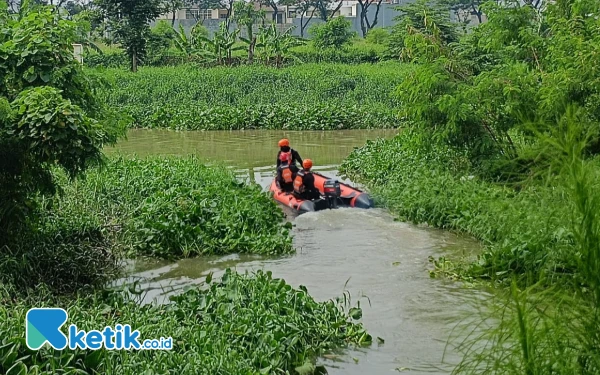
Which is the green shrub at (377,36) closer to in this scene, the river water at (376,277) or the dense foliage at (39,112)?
the river water at (376,277)

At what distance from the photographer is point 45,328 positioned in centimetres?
548

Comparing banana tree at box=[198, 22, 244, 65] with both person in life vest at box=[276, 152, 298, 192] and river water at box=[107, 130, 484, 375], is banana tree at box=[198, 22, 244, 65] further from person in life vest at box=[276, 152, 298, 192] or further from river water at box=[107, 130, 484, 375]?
river water at box=[107, 130, 484, 375]

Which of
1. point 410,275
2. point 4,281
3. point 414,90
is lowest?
point 410,275

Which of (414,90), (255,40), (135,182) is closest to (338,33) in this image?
(255,40)

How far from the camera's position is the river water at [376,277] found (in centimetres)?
670

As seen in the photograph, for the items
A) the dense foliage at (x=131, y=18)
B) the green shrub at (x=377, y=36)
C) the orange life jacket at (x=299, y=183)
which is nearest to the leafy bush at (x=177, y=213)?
the orange life jacket at (x=299, y=183)

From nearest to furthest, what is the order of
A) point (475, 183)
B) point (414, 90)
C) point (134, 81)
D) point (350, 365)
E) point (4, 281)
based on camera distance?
point (350, 365), point (4, 281), point (475, 183), point (414, 90), point (134, 81)

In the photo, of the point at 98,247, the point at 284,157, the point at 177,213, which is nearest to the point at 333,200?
the point at 284,157

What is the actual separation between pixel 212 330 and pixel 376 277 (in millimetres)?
3404

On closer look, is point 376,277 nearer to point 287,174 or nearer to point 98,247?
point 98,247

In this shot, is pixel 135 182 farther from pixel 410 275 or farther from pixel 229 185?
pixel 410 275

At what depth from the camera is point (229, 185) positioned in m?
11.9

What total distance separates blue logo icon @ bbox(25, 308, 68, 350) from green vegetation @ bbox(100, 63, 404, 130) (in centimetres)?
1739

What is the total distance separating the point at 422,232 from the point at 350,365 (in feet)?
15.3
